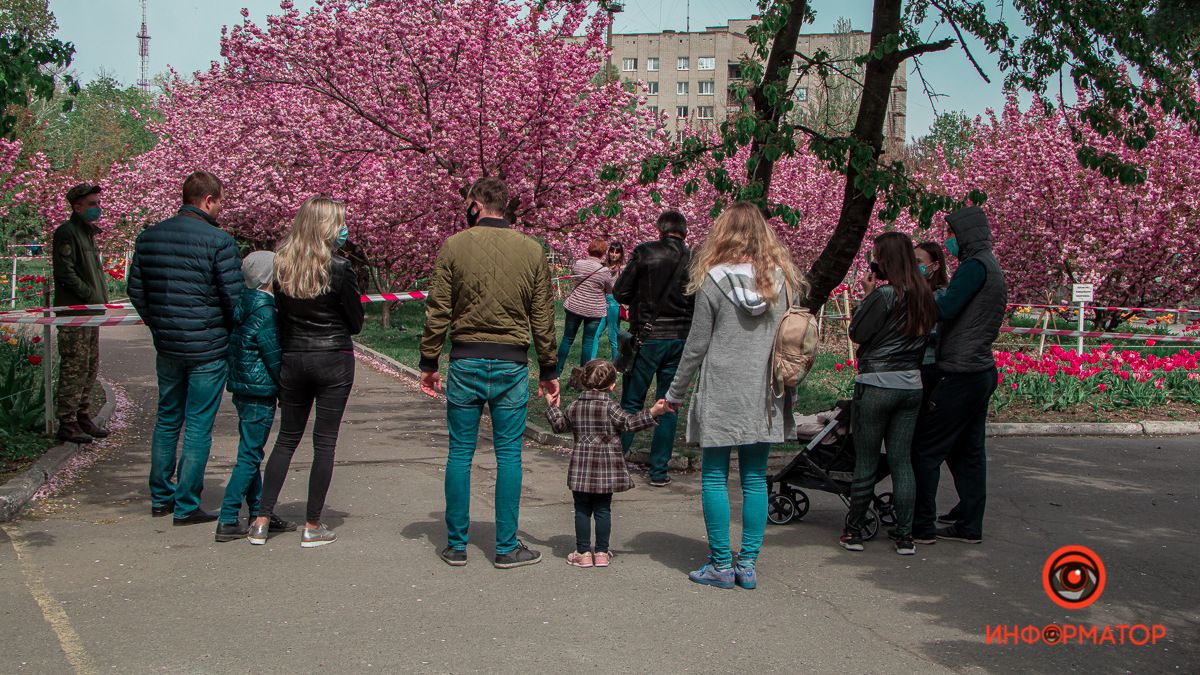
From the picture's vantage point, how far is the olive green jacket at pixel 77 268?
8633mm

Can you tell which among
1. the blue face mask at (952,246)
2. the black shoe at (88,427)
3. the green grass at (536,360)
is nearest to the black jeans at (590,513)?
the blue face mask at (952,246)

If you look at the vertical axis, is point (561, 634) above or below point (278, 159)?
below

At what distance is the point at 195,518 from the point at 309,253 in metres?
1.74

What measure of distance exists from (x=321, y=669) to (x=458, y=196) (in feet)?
46.5

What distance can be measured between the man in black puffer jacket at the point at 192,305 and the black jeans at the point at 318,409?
0.59 metres

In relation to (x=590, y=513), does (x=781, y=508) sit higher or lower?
lower

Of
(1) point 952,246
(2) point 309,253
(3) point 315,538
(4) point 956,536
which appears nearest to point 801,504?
(4) point 956,536

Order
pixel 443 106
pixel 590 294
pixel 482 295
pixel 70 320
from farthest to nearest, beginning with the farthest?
pixel 443 106 < pixel 590 294 < pixel 70 320 < pixel 482 295

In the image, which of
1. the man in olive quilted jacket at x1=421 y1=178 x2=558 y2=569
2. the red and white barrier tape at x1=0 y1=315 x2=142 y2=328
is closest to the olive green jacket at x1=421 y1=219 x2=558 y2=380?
the man in olive quilted jacket at x1=421 y1=178 x2=558 y2=569

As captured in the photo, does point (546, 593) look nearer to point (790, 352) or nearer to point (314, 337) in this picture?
point (790, 352)

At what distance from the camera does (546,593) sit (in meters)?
5.39

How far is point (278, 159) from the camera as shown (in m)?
24.1

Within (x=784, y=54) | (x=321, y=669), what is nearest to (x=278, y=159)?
(x=784, y=54)

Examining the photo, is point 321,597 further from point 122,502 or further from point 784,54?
point 784,54
